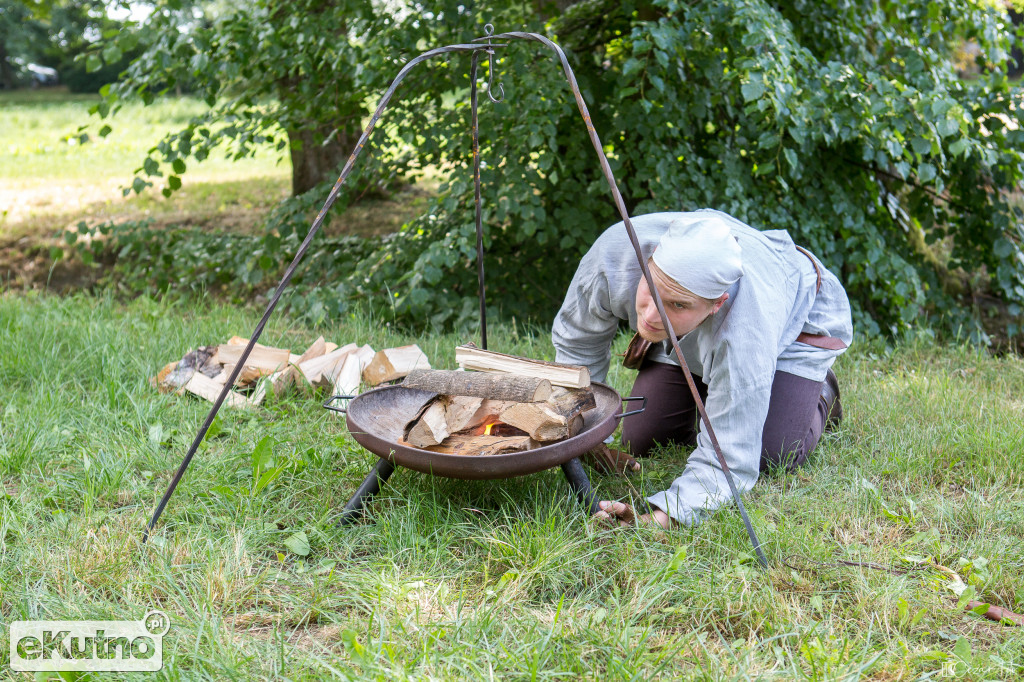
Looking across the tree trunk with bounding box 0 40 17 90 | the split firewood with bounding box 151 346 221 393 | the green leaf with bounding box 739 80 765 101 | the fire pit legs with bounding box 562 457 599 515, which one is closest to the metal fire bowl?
the fire pit legs with bounding box 562 457 599 515

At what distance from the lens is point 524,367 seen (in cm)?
248

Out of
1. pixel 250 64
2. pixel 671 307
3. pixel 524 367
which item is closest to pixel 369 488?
pixel 524 367

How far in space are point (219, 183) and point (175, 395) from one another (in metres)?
6.21

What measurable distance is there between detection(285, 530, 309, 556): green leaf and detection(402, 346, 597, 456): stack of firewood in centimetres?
44

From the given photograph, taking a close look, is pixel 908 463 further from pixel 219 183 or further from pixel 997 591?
pixel 219 183

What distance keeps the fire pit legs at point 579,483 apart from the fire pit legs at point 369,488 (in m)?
0.58

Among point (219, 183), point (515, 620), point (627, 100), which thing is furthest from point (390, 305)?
point (219, 183)

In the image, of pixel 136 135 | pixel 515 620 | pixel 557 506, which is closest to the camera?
pixel 515 620

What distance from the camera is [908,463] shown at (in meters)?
2.87

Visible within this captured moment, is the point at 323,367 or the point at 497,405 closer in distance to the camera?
the point at 497,405

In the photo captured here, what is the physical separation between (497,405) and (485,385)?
116 mm

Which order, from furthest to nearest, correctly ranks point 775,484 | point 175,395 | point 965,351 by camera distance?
point 965,351 → point 175,395 → point 775,484

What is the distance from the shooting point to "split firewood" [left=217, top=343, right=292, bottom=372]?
3.74m

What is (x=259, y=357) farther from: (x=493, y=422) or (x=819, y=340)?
(x=819, y=340)
